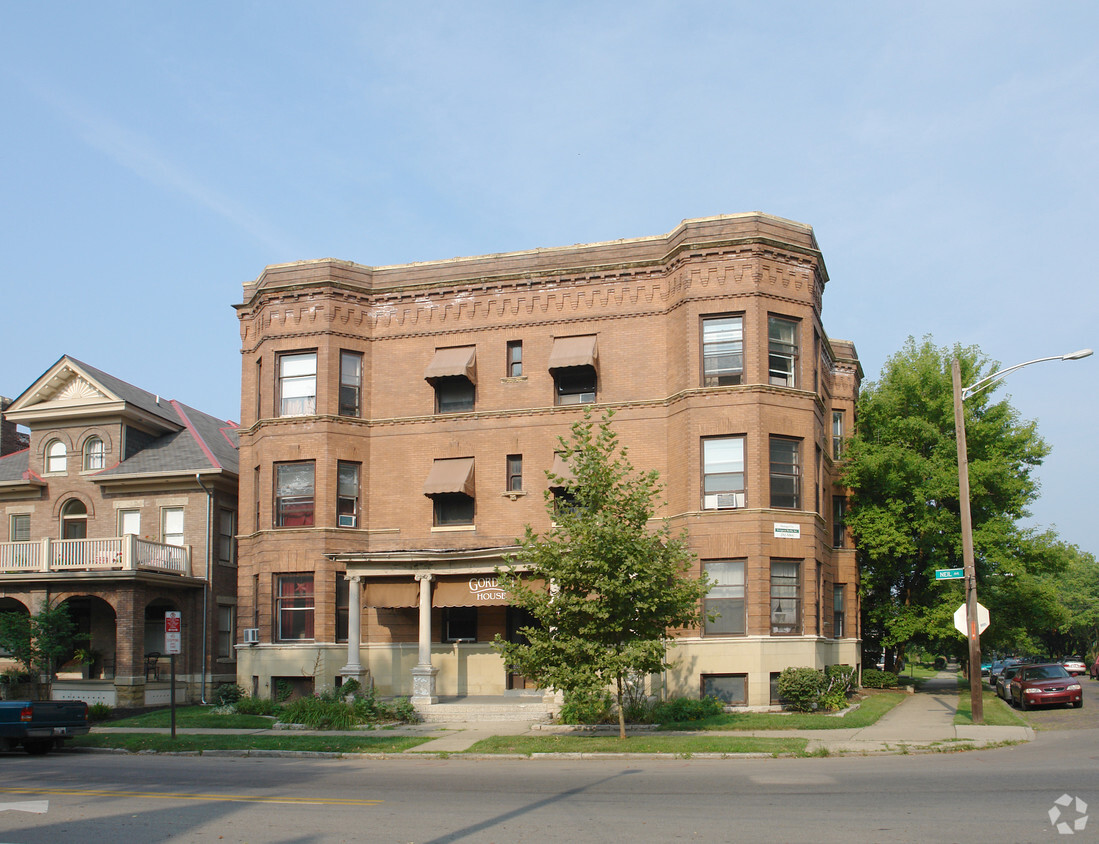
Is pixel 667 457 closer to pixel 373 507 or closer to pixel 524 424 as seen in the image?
pixel 524 424

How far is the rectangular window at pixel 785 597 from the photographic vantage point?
1024 inches

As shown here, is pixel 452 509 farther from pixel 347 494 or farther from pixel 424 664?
pixel 424 664

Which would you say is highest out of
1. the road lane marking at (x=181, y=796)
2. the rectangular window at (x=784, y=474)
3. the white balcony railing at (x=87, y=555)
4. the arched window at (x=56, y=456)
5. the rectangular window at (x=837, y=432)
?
the rectangular window at (x=837, y=432)

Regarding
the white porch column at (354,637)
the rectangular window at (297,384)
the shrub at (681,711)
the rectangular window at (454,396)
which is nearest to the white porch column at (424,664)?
the white porch column at (354,637)

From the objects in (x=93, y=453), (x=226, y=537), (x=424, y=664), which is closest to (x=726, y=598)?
(x=424, y=664)

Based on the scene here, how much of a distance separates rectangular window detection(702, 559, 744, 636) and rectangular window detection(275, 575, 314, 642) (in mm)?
11363

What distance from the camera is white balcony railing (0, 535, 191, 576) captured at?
30.7 metres

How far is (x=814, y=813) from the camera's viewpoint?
11695mm

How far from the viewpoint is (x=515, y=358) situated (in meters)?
30.1

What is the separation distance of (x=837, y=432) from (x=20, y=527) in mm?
29784

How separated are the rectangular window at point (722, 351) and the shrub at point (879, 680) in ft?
54.5

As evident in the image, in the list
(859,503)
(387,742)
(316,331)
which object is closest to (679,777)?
(387,742)

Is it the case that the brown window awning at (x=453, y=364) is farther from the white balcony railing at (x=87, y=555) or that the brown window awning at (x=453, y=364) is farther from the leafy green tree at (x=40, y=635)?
the leafy green tree at (x=40, y=635)

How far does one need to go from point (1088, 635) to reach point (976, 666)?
282 ft
